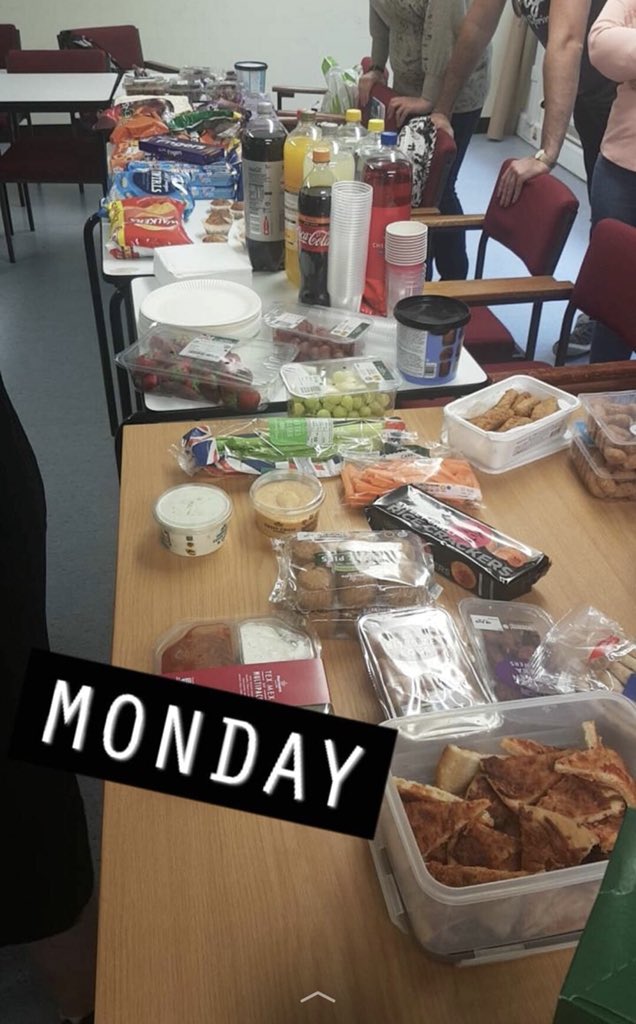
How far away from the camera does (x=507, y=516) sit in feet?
3.83

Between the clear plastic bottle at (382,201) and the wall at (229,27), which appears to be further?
the wall at (229,27)

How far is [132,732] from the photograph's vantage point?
19.7 inches

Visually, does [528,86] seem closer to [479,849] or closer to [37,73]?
[37,73]

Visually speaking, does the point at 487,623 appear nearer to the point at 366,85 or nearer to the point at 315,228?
the point at 315,228

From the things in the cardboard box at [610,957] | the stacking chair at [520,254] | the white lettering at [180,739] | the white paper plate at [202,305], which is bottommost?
the stacking chair at [520,254]

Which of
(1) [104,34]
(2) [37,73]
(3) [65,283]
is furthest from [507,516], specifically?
(1) [104,34]

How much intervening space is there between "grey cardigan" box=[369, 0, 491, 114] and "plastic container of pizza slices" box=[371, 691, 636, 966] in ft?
9.09

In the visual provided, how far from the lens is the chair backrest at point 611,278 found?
1828mm

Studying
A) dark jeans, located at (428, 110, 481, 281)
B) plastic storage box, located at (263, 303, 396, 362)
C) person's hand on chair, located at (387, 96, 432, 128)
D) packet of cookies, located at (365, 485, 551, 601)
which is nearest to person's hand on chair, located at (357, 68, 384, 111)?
person's hand on chair, located at (387, 96, 432, 128)

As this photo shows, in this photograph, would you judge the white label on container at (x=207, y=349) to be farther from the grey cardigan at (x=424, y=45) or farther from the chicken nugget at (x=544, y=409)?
the grey cardigan at (x=424, y=45)

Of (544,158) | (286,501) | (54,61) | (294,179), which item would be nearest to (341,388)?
(286,501)

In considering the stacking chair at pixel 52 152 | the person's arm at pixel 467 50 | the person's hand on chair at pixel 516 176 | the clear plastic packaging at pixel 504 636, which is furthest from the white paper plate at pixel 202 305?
the stacking chair at pixel 52 152

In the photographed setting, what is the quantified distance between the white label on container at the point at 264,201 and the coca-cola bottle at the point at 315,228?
0.42ft

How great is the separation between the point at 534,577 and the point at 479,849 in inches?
16.6
